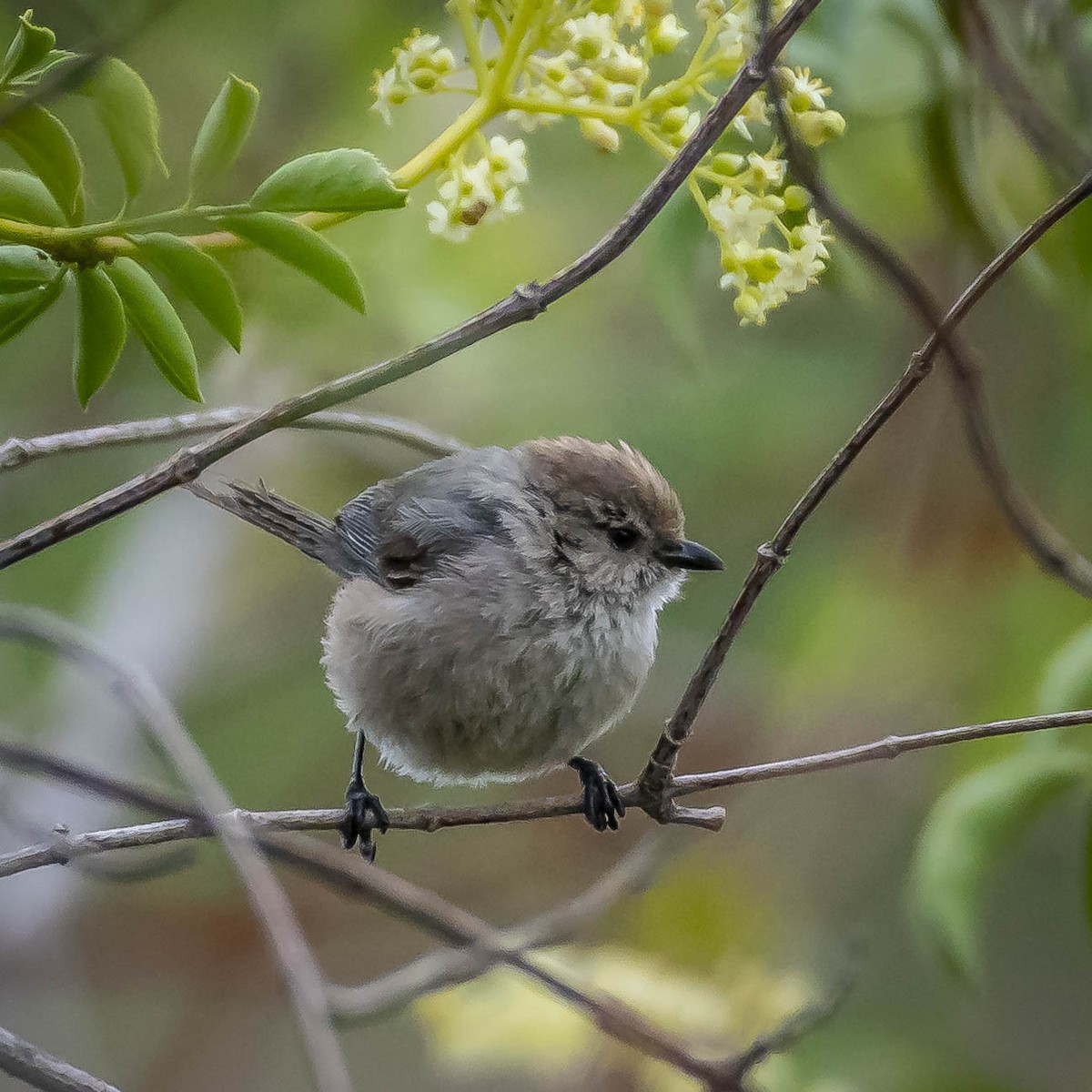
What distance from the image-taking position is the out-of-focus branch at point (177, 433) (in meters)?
1.28

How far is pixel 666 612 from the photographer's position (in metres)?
3.25

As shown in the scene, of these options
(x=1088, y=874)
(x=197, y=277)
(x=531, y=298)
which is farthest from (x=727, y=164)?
(x=1088, y=874)

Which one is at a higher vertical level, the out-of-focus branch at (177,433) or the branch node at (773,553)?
the out-of-focus branch at (177,433)

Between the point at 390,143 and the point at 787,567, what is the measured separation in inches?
53.4

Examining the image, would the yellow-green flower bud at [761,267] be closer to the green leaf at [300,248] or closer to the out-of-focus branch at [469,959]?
the green leaf at [300,248]

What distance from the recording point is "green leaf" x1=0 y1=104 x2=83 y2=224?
43.4 inches

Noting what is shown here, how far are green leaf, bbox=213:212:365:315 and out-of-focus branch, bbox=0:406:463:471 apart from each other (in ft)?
0.56

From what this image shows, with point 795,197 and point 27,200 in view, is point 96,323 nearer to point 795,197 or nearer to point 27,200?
point 27,200

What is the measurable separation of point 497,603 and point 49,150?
124cm

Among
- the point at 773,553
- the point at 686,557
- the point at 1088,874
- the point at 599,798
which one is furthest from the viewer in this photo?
the point at 686,557

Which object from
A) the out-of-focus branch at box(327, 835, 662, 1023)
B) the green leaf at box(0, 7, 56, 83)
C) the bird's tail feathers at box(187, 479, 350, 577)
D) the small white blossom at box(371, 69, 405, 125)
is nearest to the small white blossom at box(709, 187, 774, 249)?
the small white blossom at box(371, 69, 405, 125)

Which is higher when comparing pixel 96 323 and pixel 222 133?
pixel 222 133

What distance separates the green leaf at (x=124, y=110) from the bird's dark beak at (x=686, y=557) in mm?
1391

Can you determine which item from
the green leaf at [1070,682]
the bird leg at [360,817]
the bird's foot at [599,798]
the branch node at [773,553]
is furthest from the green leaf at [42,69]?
the green leaf at [1070,682]
